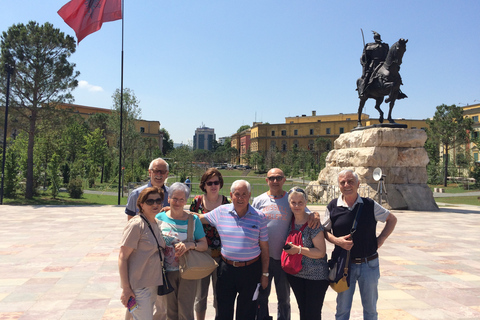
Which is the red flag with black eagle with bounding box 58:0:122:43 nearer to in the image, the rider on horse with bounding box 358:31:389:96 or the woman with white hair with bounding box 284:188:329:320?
the woman with white hair with bounding box 284:188:329:320

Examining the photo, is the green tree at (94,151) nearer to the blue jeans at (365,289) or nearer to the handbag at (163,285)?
the handbag at (163,285)

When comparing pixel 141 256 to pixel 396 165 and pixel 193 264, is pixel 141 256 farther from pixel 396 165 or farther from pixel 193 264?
pixel 396 165

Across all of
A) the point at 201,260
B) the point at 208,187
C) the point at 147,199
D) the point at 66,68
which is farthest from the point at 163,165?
the point at 66,68

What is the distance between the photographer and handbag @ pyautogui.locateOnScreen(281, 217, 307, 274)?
133 inches

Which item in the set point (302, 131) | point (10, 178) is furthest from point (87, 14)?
point (302, 131)

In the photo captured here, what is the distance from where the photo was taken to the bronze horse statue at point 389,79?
15133mm

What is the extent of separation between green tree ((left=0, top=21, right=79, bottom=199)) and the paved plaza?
32.8 ft

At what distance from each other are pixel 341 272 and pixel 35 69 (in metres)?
20.2

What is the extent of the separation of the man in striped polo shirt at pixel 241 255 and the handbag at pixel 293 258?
0.18m

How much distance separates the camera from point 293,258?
3.40 m

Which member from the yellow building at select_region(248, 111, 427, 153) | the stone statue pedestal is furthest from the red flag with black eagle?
the yellow building at select_region(248, 111, 427, 153)

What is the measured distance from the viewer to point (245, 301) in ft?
11.4

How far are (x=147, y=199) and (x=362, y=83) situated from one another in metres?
15.8

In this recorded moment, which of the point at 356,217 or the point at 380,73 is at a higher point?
the point at 380,73
